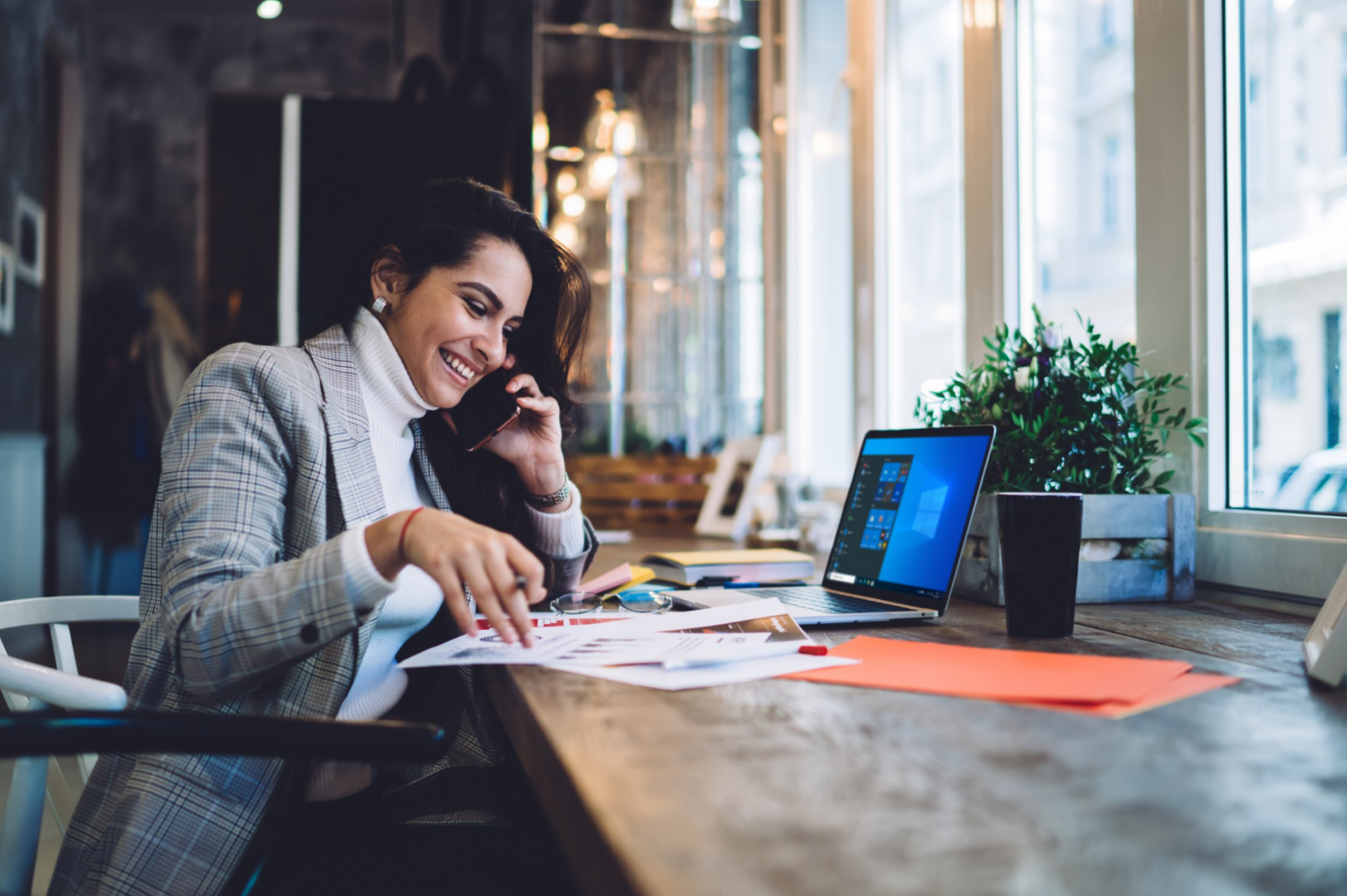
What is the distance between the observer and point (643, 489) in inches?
117

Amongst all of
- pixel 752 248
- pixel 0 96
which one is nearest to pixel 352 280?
pixel 752 248

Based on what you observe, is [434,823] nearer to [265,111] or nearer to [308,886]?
[308,886]

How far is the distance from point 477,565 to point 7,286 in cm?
484

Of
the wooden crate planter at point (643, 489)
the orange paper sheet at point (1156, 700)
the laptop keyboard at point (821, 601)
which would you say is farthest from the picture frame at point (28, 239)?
the orange paper sheet at point (1156, 700)

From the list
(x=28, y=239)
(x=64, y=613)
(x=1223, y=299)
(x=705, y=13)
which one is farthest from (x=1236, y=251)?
(x=28, y=239)

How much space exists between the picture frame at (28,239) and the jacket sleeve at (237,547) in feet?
15.0

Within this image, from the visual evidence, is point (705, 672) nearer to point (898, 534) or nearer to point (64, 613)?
point (898, 534)

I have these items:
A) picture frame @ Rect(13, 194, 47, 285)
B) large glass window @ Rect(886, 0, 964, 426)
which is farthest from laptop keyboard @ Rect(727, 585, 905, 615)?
picture frame @ Rect(13, 194, 47, 285)

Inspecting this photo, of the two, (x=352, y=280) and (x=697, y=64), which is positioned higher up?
(x=697, y=64)

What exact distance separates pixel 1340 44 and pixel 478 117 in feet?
9.33

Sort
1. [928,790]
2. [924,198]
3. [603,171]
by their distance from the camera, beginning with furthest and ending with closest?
[603,171]
[924,198]
[928,790]

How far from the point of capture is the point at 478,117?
342 cm

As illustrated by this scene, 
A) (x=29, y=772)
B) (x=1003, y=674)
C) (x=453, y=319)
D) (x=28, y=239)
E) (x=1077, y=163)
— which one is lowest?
(x=29, y=772)

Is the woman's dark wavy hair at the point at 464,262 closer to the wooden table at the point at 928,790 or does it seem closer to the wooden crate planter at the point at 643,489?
the wooden table at the point at 928,790
